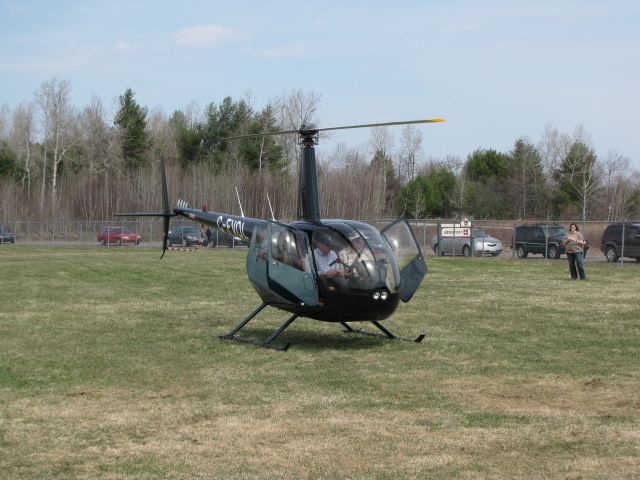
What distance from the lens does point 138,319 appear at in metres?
16.2

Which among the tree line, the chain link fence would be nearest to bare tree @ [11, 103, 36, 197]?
the tree line

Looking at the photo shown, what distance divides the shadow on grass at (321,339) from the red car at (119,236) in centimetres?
4502

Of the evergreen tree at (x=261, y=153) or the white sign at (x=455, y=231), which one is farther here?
the evergreen tree at (x=261, y=153)

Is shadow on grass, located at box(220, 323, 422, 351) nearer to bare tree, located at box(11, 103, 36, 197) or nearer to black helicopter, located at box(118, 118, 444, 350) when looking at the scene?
black helicopter, located at box(118, 118, 444, 350)

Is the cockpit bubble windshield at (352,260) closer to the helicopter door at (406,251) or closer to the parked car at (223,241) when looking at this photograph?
the helicopter door at (406,251)

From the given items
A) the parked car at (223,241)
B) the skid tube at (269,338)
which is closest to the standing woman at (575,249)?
the skid tube at (269,338)

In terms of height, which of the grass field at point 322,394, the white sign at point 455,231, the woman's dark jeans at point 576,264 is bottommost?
the grass field at point 322,394

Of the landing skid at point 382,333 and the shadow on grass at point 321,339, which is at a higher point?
the landing skid at point 382,333

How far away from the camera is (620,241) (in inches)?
1271

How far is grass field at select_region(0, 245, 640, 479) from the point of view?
6.83 metres

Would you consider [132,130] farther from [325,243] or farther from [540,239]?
[325,243]

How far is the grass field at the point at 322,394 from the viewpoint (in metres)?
6.83

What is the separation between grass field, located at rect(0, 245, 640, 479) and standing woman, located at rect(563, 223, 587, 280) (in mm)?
6152

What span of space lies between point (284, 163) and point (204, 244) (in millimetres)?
25631
